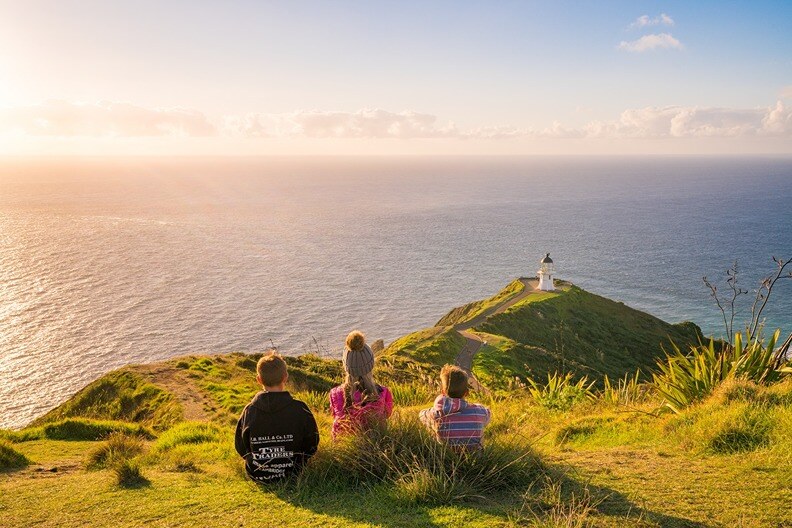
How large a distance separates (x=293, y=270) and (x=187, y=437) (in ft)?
275

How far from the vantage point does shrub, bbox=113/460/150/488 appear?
6.19 metres

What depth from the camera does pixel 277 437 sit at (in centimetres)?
596

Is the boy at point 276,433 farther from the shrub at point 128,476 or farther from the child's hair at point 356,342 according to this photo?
the child's hair at point 356,342

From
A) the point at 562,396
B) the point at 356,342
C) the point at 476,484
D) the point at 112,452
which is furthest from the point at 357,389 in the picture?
the point at 562,396

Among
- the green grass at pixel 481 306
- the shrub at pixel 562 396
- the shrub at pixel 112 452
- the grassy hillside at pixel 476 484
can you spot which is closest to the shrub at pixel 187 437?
the shrub at pixel 112 452

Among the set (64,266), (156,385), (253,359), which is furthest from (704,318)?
(64,266)

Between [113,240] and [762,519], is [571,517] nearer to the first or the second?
[762,519]

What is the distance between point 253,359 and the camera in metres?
30.3

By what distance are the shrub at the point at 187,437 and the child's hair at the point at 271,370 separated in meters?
3.97

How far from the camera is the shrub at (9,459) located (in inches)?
316

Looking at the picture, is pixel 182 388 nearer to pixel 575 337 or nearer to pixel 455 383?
pixel 455 383

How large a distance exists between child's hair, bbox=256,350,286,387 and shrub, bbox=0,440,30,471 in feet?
15.3

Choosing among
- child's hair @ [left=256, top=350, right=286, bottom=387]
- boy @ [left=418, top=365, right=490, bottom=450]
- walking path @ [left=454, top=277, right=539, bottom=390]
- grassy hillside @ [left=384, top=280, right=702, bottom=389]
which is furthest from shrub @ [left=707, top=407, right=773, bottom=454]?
grassy hillside @ [left=384, top=280, right=702, bottom=389]

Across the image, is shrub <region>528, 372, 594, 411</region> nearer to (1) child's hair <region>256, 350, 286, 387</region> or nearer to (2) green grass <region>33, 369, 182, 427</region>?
(1) child's hair <region>256, 350, 286, 387</region>
